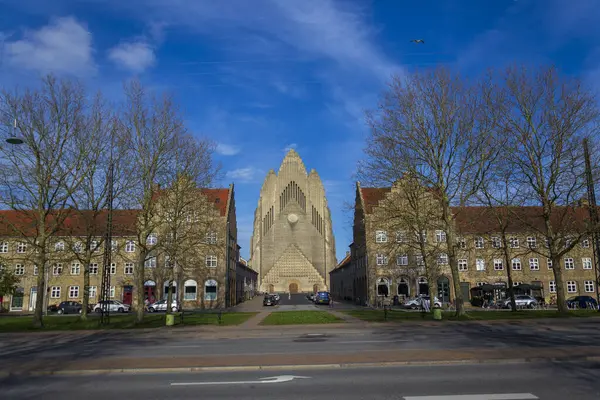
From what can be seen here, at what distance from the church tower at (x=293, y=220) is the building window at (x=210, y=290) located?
63.2 meters

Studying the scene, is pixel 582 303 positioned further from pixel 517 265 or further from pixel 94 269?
pixel 94 269

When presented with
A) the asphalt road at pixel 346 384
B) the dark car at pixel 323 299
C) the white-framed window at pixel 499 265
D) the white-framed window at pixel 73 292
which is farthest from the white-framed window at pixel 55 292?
the white-framed window at pixel 499 265

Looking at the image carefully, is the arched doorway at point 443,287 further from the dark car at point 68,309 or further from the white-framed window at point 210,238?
the dark car at point 68,309

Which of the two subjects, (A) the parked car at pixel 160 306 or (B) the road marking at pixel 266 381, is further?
(A) the parked car at pixel 160 306

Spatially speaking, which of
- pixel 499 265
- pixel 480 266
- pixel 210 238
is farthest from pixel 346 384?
pixel 499 265

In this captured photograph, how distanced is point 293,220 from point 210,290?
7128cm

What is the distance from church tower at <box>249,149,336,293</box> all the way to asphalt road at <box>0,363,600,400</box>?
110 metres

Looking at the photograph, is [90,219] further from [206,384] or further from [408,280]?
[408,280]

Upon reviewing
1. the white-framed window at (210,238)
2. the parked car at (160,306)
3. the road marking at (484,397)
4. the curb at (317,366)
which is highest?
the white-framed window at (210,238)

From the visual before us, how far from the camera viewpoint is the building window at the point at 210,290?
57594 mm

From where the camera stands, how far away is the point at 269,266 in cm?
12500

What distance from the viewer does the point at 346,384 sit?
960 centimetres

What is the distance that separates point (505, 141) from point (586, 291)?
36.4m

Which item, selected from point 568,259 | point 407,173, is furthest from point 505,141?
point 568,259
